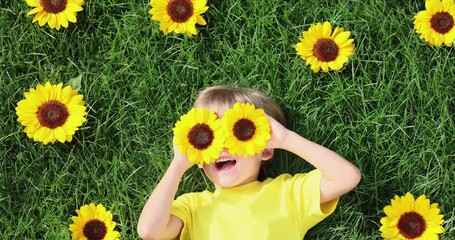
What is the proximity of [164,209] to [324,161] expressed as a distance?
0.40 metres

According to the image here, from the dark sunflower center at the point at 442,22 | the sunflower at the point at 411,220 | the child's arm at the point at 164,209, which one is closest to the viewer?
the child's arm at the point at 164,209

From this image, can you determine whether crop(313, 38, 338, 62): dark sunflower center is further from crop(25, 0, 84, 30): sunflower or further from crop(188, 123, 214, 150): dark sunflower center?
crop(25, 0, 84, 30): sunflower

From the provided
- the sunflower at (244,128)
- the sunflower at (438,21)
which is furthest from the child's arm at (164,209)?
the sunflower at (438,21)

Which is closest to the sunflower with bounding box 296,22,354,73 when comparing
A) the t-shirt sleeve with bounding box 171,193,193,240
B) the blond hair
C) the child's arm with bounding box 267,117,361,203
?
the blond hair

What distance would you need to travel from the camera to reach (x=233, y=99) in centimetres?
244

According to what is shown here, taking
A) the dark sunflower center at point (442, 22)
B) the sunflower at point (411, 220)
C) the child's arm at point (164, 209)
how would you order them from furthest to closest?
the dark sunflower center at point (442, 22)
the sunflower at point (411, 220)
the child's arm at point (164, 209)

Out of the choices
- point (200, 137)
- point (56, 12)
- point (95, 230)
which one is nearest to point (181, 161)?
point (200, 137)

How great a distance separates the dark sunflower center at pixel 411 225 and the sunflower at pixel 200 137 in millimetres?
499

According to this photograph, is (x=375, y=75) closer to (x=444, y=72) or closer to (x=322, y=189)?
(x=444, y=72)

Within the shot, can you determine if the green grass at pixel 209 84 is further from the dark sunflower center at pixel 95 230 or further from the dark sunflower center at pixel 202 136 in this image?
the dark sunflower center at pixel 202 136

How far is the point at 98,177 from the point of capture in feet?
8.53

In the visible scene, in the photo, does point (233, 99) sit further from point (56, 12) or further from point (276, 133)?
point (56, 12)

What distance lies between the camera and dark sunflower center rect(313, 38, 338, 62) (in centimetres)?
257

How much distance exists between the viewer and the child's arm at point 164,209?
7.76ft
